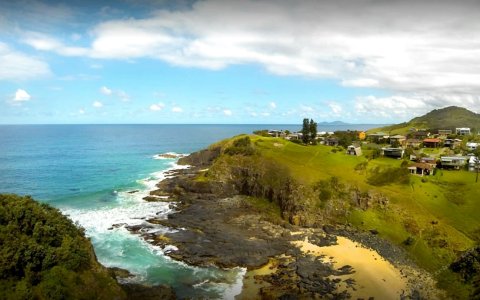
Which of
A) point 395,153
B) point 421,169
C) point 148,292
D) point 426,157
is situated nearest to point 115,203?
point 148,292

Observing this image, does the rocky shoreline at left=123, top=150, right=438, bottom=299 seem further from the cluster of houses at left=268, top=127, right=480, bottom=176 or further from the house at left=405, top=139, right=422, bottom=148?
the house at left=405, top=139, right=422, bottom=148

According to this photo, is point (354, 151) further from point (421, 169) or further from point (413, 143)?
point (413, 143)

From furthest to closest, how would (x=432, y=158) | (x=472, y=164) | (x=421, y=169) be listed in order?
1. (x=432, y=158)
2. (x=472, y=164)
3. (x=421, y=169)

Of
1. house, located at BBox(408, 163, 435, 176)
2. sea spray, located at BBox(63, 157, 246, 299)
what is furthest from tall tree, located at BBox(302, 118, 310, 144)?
sea spray, located at BBox(63, 157, 246, 299)

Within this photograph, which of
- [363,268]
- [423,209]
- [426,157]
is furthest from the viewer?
[426,157]

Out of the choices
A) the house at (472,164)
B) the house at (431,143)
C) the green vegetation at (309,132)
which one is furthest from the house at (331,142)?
the house at (472,164)

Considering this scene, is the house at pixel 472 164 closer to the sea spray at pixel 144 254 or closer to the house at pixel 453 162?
the house at pixel 453 162
